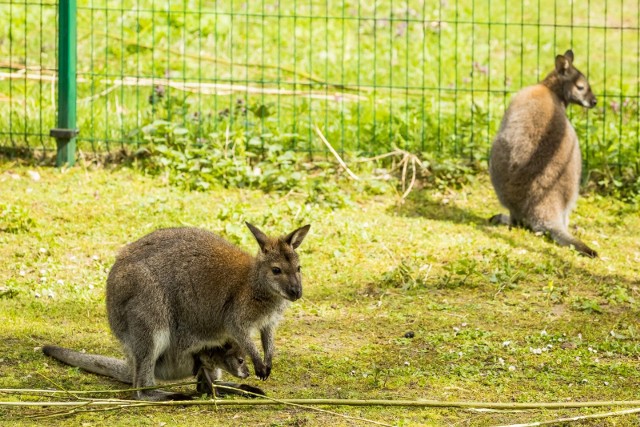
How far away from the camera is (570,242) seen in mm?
7668

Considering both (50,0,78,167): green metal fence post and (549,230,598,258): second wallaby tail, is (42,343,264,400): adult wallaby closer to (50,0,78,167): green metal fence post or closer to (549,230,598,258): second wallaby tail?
(549,230,598,258): second wallaby tail

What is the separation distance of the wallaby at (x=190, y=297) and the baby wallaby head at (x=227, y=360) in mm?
35

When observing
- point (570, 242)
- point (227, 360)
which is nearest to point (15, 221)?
point (227, 360)

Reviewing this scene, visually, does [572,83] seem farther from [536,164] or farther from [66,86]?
[66,86]

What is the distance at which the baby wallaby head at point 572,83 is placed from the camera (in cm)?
888

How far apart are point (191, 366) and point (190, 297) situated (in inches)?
12.9

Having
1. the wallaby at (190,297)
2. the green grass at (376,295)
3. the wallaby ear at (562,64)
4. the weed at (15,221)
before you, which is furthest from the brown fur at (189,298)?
the wallaby ear at (562,64)

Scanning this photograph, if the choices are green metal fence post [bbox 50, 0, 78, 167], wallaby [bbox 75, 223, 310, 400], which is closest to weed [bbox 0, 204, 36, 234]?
green metal fence post [bbox 50, 0, 78, 167]

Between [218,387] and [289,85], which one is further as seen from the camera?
[289,85]

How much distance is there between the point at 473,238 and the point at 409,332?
1983 millimetres

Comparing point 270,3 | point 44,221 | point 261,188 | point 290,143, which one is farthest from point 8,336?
point 270,3

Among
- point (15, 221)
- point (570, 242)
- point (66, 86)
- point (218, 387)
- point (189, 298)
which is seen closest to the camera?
point (218, 387)

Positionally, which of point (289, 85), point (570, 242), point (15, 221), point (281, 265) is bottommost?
point (570, 242)

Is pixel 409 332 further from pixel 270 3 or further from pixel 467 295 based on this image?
pixel 270 3
